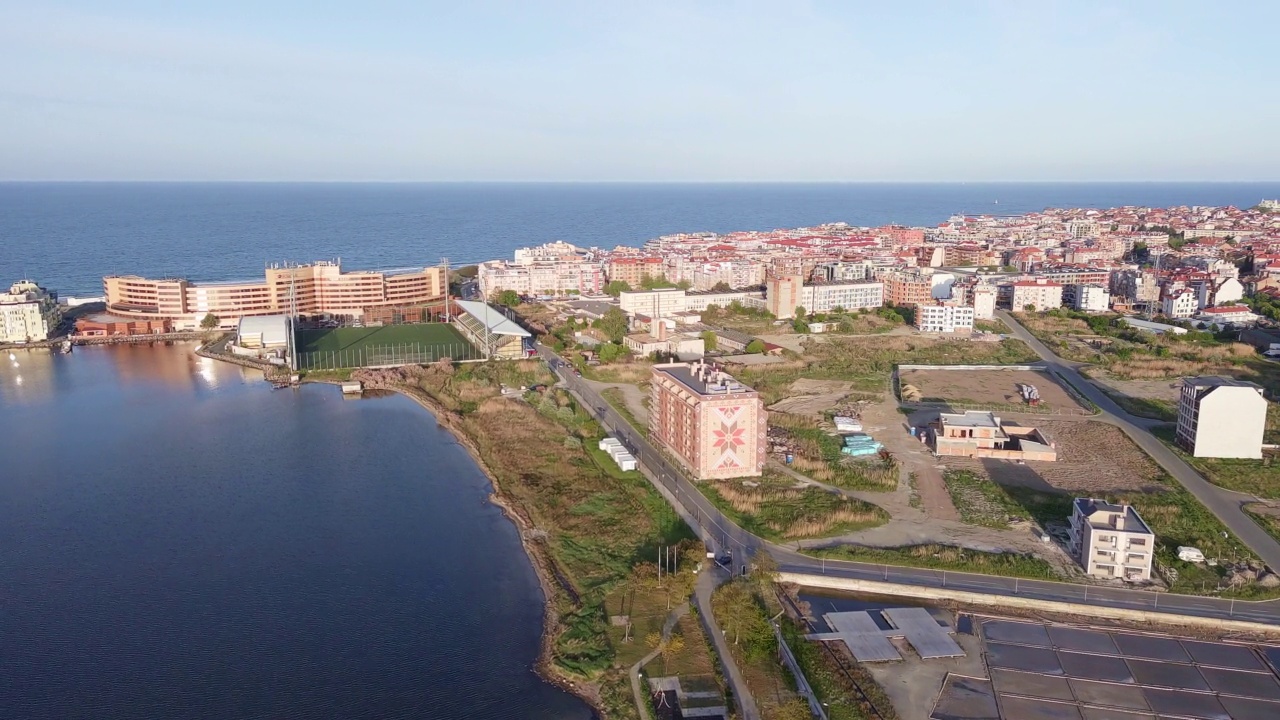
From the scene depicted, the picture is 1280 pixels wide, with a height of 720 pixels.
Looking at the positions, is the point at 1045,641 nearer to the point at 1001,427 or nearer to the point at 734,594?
the point at 734,594

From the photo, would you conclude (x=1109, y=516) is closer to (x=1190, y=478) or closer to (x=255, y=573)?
(x=1190, y=478)

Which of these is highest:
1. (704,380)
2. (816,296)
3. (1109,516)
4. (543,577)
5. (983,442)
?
(704,380)

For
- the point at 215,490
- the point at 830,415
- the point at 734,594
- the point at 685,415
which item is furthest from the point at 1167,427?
the point at 215,490

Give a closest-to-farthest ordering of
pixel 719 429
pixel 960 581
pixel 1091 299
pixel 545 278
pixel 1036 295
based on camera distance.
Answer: pixel 960 581 < pixel 719 429 < pixel 1091 299 < pixel 1036 295 < pixel 545 278

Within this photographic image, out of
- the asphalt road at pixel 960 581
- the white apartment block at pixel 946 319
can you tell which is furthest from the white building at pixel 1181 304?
the asphalt road at pixel 960 581

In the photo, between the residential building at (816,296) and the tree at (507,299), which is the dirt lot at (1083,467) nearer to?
the residential building at (816,296)

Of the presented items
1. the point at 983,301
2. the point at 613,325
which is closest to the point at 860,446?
the point at 613,325
